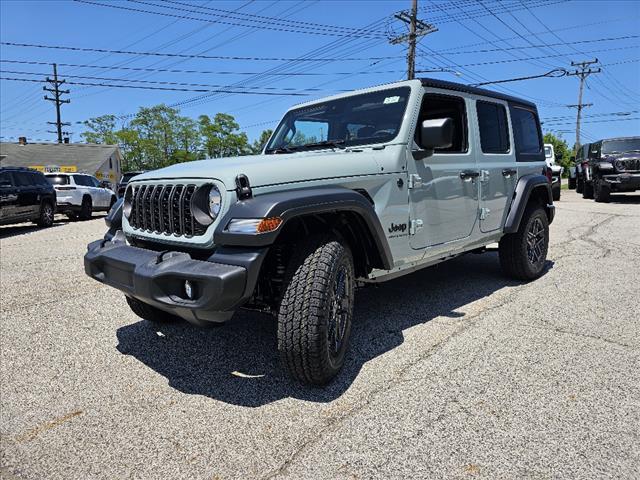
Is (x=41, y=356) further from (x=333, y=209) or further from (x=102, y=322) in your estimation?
(x=333, y=209)

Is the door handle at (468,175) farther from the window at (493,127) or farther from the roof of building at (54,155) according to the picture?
the roof of building at (54,155)

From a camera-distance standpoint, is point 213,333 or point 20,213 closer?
point 213,333

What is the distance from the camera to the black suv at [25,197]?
11.2 metres

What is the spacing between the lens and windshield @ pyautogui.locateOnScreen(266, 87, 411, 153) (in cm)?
363

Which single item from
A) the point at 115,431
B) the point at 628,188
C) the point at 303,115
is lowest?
the point at 115,431

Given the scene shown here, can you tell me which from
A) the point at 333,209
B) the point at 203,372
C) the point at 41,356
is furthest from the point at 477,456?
the point at 41,356

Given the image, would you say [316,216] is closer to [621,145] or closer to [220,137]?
[621,145]

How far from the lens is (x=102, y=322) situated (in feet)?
13.8

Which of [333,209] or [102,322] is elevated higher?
[333,209]

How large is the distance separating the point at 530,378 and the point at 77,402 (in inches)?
106

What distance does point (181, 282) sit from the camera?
2.51m

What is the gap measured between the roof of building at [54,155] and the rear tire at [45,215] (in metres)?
37.0

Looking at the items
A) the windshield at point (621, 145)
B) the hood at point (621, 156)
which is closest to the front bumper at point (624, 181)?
the hood at point (621, 156)

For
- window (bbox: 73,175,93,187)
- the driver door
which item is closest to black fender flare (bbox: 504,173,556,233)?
the driver door
